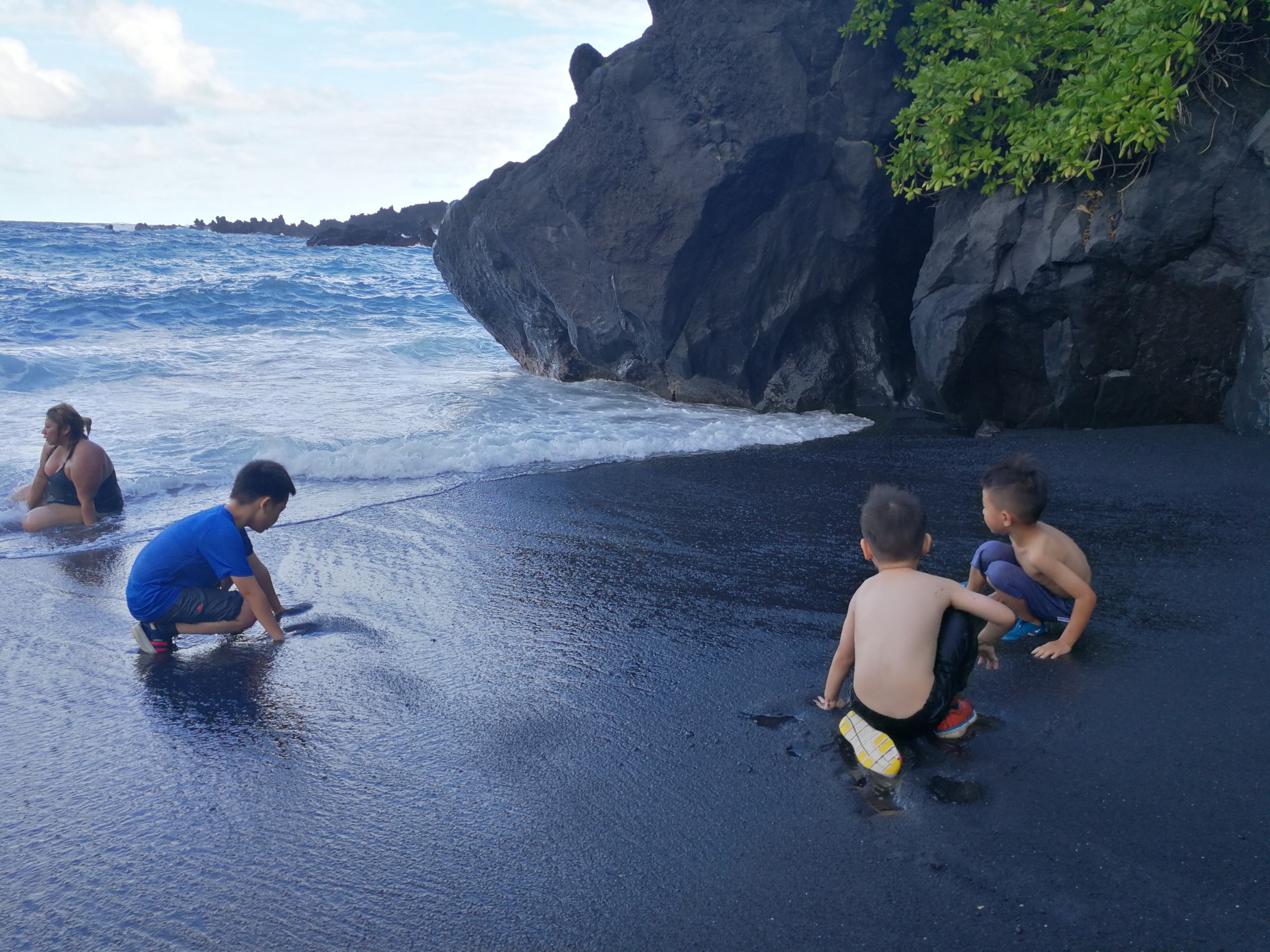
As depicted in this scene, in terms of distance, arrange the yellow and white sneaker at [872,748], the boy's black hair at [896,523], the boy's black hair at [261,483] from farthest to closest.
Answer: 1. the boy's black hair at [261,483]
2. the boy's black hair at [896,523]
3. the yellow and white sneaker at [872,748]

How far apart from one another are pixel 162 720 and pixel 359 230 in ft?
181

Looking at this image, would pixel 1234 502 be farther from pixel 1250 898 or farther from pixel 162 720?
pixel 162 720

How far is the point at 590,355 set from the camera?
36.3ft

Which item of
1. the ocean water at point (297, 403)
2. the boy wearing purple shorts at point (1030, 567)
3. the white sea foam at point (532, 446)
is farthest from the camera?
the white sea foam at point (532, 446)

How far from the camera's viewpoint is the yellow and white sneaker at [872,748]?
9.91 feet

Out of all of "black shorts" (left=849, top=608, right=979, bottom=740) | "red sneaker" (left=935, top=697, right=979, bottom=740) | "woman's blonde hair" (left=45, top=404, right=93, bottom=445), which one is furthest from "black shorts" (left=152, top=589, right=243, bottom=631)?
"red sneaker" (left=935, top=697, right=979, bottom=740)

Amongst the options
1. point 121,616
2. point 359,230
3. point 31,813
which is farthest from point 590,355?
point 359,230

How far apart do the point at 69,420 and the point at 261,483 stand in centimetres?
331

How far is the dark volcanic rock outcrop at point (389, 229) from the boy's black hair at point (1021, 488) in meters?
51.1

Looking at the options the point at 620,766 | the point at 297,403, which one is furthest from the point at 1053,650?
the point at 297,403

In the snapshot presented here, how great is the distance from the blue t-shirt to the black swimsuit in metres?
2.73

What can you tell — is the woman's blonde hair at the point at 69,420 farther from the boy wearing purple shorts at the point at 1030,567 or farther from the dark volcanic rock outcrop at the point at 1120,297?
the dark volcanic rock outcrop at the point at 1120,297

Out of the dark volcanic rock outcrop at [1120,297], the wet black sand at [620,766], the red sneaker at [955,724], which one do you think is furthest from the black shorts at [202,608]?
the dark volcanic rock outcrop at [1120,297]

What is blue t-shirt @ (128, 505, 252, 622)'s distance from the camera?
4.50 meters
